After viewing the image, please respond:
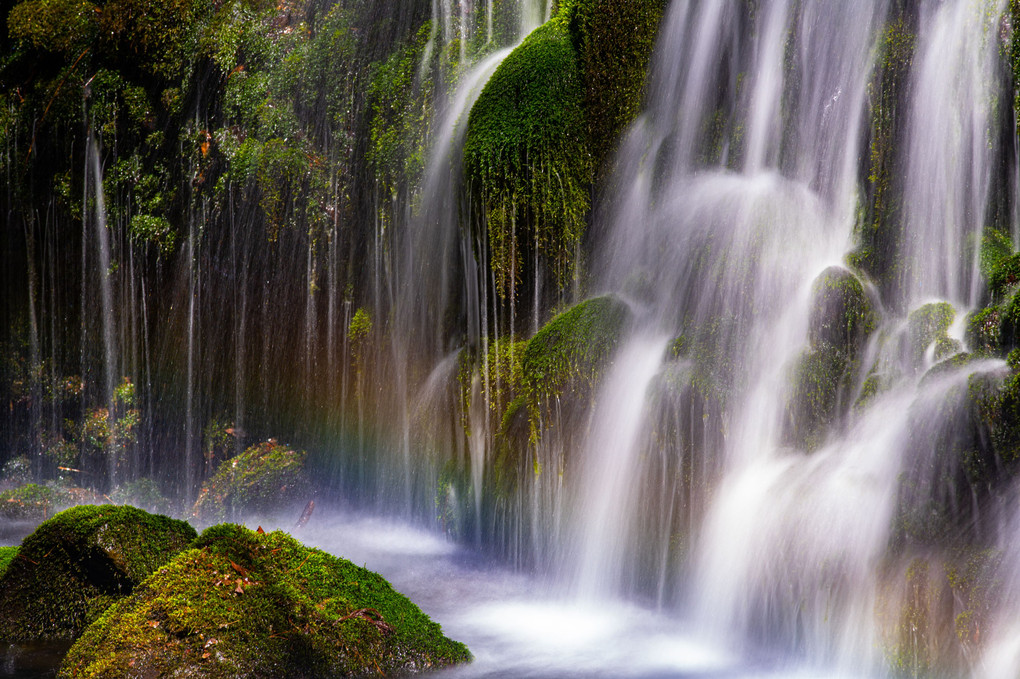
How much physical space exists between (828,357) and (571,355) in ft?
6.63

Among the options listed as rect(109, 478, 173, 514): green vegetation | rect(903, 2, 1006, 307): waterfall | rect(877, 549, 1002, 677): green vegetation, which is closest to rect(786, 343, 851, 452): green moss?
rect(903, 2, 1006, 307): waterfall

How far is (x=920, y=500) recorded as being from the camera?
490 centimetres

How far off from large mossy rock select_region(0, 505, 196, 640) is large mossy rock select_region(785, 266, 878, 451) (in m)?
3.89

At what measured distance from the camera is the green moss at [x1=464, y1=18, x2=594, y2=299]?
764 cm

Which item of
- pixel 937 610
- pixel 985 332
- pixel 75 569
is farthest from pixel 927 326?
pixel 75 569

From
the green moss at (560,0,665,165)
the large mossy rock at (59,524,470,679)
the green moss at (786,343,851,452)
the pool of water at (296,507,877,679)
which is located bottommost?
the pool of water at (296,507,877,679)

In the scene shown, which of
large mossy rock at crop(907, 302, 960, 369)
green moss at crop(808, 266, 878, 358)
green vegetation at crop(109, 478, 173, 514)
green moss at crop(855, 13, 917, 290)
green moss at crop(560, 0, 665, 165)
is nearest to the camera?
large mossy rock at crop(907, 302, 960, 369)

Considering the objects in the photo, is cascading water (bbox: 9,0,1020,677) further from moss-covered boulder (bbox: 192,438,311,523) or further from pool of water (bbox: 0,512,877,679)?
moss-covered boulder (bbox: 192,438,311,523)

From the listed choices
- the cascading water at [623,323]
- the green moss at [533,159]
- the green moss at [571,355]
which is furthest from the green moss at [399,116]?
the green moss at [571,355]

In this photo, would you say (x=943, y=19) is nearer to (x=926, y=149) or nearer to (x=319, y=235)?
(x=926, y=149)

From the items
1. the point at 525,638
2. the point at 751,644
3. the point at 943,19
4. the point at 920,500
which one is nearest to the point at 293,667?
the point at 525,638

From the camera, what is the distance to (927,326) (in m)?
5.63

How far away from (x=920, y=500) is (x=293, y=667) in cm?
331

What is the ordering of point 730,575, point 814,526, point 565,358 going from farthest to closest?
point 565,358, point 730,575, point 814,526
